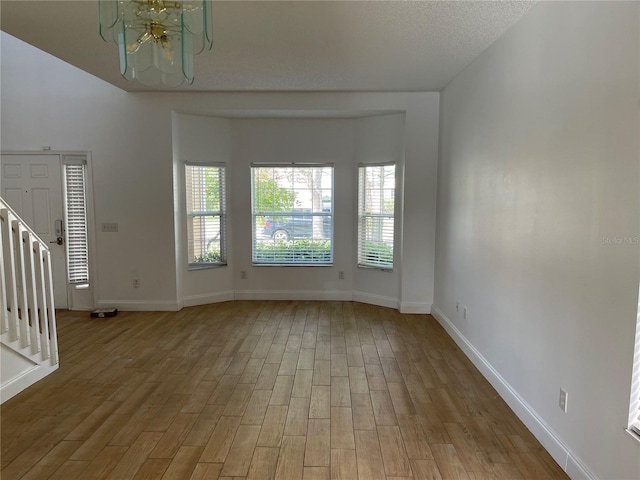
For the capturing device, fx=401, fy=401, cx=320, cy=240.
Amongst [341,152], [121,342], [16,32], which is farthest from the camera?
[341,152]

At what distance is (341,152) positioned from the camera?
5629mm

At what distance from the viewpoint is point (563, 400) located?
7.34 feet

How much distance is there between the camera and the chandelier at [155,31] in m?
1.72

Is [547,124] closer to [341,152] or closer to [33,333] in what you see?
[341,152]

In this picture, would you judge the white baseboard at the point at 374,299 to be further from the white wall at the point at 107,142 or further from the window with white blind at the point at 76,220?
the window with white blind at the point at 76,220

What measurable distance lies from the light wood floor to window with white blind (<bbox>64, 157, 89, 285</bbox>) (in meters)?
0.99

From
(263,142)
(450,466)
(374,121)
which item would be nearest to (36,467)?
(450,466)

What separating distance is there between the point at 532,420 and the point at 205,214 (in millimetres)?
4476

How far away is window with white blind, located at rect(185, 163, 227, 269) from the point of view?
17.9 ft

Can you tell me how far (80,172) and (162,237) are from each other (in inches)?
52.8

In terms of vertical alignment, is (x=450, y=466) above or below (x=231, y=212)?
below

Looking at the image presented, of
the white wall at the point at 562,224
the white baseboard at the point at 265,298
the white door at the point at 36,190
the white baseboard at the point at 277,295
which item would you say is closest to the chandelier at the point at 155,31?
the white wall at the point at 562,224

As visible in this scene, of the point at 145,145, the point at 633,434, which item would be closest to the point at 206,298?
the point at 145,145

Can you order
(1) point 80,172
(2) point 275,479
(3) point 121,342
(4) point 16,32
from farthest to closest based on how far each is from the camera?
1. (1) point 80,172
2. (3) point 121,342
3. (4) point 16,32
4. (2) point 275,479
